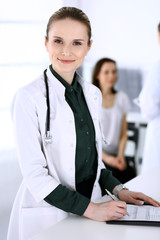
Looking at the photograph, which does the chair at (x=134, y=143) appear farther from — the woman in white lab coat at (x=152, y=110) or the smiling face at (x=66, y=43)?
the smiling face at (x=66, y=43)

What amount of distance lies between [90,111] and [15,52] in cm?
140

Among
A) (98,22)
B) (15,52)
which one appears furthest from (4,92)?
(98,22)

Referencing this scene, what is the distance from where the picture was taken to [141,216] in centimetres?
152

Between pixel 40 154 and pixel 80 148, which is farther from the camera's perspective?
pixel 80 148

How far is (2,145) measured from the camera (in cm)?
289

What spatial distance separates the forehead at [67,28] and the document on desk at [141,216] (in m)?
0.72

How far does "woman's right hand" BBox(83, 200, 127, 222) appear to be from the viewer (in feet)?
4.83

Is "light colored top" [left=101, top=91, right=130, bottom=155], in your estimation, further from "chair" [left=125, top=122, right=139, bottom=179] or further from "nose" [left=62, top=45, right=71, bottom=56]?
"nose" [left=62, top=45, right=71, bottom=56]

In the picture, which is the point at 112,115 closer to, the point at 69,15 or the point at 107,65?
the point at 107,65

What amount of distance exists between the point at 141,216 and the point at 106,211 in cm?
15

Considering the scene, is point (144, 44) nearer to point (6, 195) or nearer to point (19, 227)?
point (6, 195)

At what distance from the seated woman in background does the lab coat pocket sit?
1998 millimetres

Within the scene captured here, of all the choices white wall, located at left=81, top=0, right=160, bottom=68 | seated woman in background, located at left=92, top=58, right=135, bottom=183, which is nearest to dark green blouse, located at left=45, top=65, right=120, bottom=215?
seated woman in background, located at left=92, top=58, right=135, bottom=183

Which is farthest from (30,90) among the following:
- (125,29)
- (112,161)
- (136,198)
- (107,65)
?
(125,29)
